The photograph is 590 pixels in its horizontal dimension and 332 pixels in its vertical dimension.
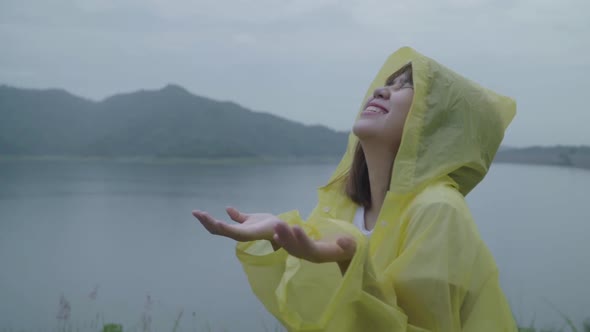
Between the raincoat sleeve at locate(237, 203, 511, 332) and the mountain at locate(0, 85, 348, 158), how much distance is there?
8.39 metres

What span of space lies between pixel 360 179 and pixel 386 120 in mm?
253

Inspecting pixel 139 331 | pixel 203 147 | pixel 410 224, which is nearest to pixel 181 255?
pixel 139 331

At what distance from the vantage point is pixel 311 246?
34.0 inches

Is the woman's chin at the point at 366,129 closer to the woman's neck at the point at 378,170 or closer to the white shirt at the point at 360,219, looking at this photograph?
the woman's neck at the point at 378,170

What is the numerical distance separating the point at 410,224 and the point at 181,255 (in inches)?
177

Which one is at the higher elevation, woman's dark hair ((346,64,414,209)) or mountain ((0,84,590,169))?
woman's dark hair ((346,64,414,209))

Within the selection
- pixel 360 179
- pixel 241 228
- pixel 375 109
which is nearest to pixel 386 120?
pixel 375 109

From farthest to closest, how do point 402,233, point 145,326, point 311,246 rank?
point 145,326, point 402,233, point 311,246

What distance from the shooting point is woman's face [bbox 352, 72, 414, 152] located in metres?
1.35

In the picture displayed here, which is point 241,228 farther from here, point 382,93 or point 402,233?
point 382,93

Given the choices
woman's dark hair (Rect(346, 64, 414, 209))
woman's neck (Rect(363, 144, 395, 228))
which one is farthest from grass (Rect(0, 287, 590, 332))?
woman's neck (Rect(363, 144, 395, 228))

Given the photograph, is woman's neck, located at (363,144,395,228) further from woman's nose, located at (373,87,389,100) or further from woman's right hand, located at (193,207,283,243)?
woman's right hand, located at (193,207,283,243)

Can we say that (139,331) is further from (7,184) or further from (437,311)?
(7,184)

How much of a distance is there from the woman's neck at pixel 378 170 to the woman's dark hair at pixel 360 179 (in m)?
0.07
